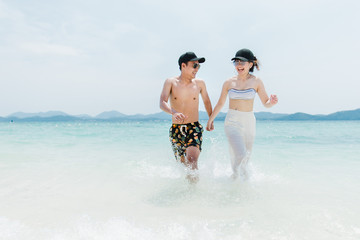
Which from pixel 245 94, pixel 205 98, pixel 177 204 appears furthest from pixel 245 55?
pixel 177 204

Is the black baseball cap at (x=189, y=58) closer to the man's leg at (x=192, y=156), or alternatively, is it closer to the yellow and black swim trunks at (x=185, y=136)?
the yellow and black swim trunks at (x=185, y=136)

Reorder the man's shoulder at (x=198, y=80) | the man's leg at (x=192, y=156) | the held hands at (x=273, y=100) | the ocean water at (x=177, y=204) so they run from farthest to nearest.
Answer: the man's shoulder at (x=198, y=80) → the man's leg at (x=192, y=156) → the held hands at (x=273, y=100) → the ocean water at (x=177, y=204)

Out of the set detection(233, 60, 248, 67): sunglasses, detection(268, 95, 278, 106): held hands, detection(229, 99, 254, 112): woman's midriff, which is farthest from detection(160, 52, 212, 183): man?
detection(268, 95, 278, 106): held hands

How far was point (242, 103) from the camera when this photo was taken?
4.27m

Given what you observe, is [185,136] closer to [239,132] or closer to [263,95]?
[239,132]

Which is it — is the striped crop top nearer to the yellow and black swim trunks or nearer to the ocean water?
the yellow and black swim trunks

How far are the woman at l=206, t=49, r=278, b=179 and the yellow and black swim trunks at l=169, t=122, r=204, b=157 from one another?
1.63 ft

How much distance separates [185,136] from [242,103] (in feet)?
3.47

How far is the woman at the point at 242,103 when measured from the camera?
421 centimetres

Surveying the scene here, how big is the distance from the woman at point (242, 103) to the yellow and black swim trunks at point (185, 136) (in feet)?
1.63

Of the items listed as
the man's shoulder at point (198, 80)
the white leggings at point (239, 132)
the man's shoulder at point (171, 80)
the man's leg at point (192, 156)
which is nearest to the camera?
the white leggings at point (239, 132)

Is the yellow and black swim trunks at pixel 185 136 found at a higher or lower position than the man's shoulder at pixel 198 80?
lower

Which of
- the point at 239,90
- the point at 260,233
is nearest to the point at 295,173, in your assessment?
the point at 239,90

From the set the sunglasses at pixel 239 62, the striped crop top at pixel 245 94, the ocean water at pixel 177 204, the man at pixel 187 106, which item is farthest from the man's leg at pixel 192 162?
the sunglasses at pixel 239 62
